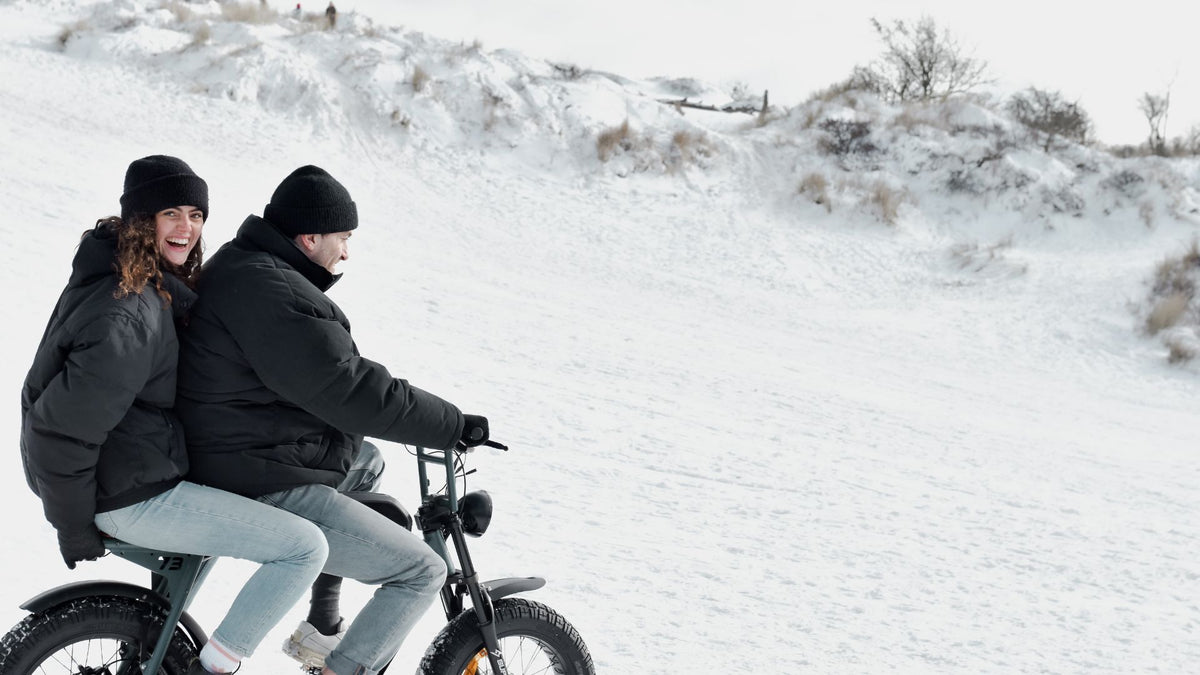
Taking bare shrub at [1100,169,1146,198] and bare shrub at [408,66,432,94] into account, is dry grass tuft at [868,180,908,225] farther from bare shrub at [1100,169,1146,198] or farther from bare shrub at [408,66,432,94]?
bare shrub at [408,66,432,94]

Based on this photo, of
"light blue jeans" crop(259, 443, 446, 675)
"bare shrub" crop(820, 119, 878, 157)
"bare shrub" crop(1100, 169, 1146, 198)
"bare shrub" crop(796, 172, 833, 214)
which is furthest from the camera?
"bare shrub" crop(820, 119, 878, 157)

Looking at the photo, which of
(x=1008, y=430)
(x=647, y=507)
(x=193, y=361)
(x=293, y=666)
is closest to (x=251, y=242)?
(x=193, y=361)

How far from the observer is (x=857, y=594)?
556 cm

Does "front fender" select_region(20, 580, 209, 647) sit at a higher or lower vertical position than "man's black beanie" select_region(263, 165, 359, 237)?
lower

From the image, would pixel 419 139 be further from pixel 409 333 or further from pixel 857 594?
pixel 857 594

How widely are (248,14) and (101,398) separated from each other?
22.3m

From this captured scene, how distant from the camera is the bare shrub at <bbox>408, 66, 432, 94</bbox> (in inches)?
781

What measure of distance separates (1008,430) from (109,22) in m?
19.1

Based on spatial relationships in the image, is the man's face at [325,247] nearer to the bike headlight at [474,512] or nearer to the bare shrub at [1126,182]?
the bike headlight at [474,512]

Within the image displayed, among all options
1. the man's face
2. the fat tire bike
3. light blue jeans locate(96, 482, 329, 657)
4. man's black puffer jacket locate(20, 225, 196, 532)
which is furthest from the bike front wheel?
the man's face

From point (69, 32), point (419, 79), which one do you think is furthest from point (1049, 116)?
point (69, 32)

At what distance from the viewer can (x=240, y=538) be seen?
2895 millimetres

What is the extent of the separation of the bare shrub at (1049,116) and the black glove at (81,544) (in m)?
20.9

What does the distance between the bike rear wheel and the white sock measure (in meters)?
0.18
